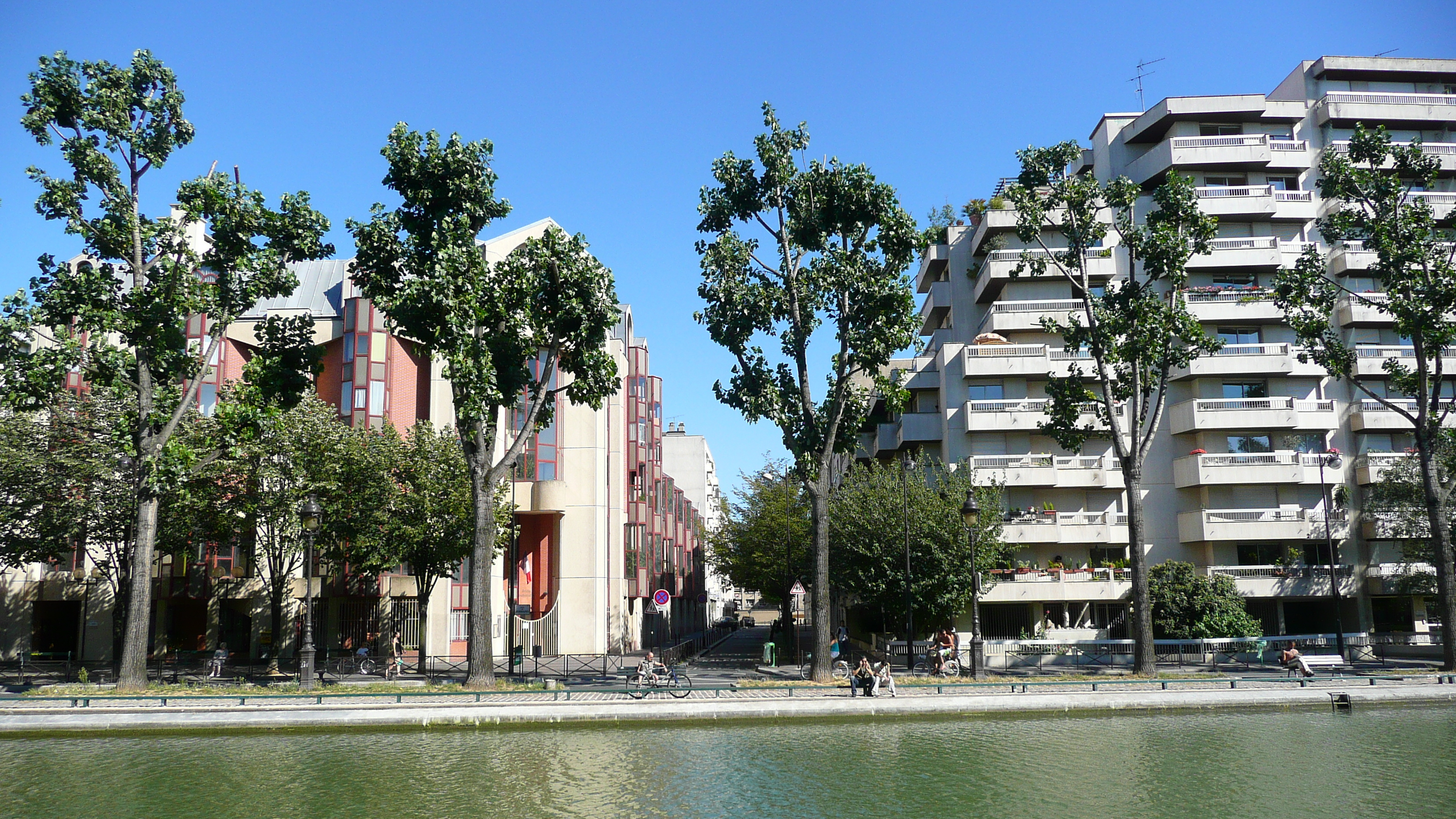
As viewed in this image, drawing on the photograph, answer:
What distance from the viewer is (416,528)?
106ft

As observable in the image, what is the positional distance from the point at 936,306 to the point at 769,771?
131 ft

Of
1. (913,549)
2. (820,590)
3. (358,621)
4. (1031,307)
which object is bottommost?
(358,621)

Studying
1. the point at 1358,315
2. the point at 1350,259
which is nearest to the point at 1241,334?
the point at 1358,315

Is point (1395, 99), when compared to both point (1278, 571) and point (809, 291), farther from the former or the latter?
point (809, 291)

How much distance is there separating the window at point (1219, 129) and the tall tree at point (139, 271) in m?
43.3

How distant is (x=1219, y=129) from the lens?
48.2 m

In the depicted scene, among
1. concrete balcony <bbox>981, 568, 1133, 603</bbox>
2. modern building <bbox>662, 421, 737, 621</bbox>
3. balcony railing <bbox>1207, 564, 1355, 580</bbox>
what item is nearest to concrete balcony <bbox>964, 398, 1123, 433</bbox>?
concrete balcony <bbox>981, 568, 1133, 603</bbox>

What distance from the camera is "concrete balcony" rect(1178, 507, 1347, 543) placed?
43.0 meters

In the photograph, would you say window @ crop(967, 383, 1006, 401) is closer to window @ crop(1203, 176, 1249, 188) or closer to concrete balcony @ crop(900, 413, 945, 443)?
concrete balcony @ crop(900, 413, 945, 443)

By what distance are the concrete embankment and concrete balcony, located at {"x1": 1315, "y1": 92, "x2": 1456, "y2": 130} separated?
112 feet

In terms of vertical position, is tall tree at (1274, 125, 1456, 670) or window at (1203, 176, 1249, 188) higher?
window at (1203, 176, 1249, 188)

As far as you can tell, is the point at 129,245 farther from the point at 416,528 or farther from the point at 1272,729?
the point at 1272,729

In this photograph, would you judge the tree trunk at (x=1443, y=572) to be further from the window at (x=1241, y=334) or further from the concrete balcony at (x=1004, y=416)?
the window at (x=1241, y=334)

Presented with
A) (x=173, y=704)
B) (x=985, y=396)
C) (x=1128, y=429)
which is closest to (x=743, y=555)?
(x=985, y=396)
